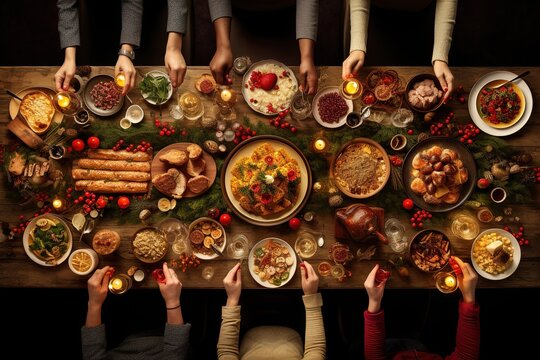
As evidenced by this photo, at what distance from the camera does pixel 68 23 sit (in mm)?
2783

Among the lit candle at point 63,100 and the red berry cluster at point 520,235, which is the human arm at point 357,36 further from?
the lit candle at point 63,100

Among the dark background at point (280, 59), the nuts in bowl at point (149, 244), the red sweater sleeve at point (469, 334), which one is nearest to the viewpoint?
the red sweater sleeve at point (469, 334)

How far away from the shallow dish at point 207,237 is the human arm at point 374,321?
3.52 ft

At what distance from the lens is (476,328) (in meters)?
2.54

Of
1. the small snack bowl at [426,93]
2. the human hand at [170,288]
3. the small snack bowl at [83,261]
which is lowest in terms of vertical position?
the human hand at [170,288]

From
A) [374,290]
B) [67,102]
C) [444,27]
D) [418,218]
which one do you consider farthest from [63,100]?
[444,27]

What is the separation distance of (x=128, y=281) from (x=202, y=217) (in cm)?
69

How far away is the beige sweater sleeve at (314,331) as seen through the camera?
2586 mm

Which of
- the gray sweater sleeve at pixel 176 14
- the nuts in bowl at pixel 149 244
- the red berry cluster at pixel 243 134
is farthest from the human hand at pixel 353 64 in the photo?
the nuts in bowl at pixel 149 244

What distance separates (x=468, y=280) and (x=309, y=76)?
5.92 feet

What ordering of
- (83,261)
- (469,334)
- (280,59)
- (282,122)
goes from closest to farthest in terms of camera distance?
1. (469,334)
2. (83,261)
3. (282,122)
4. (280,59)

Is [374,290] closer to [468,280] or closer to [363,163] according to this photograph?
[468,280]

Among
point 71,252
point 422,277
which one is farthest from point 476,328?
point 71,252

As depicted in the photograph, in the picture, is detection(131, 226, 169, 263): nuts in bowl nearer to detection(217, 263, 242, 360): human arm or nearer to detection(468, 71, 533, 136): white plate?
detection(217, 263, 242, 360): human arm
